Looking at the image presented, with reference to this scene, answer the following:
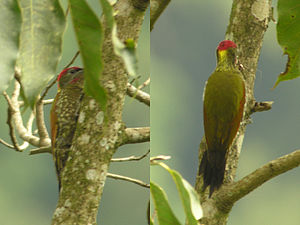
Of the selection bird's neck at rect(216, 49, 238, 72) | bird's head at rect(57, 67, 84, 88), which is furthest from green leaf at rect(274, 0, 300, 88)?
bird's head at rect(57, 67, 84, 88)

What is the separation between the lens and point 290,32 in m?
0.41

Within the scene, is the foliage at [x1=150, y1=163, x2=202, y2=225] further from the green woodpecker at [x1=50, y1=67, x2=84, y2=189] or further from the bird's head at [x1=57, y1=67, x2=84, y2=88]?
the bird's head at [x1=57, y1=67, x2=84, y2=88]

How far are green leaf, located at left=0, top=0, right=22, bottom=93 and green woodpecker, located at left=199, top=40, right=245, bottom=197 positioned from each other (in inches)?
17.7

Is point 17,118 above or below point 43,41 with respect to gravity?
below

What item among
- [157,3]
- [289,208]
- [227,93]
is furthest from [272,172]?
[289,208]

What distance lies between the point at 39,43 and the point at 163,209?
0.22m

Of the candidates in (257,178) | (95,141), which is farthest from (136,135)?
(257,178)

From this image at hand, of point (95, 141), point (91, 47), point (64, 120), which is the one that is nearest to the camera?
point (91, 47)

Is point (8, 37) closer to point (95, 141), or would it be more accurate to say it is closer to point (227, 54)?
point (95, 141)

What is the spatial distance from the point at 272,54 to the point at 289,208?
1.61 feet

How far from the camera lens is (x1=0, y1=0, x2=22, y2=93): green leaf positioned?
0.97 feet

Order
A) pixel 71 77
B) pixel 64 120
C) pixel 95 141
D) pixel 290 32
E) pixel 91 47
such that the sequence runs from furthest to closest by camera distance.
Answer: pixel 71 77 < pixel 64 120 < pixel 95 141 < pixel 290 32 < pixel 91 47

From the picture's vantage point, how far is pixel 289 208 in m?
1.17

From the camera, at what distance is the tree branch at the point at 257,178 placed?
0.62 meters
